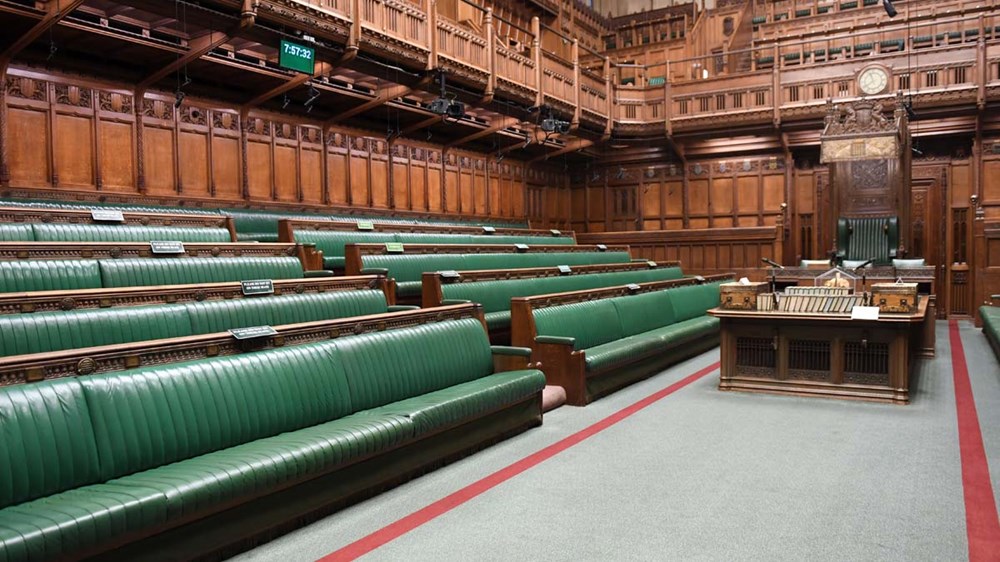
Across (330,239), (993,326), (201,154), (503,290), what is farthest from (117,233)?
(993,326)

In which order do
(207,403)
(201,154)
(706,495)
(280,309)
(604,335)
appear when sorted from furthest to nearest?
(201,154), (604,335), (280,309), (706,495), (207,403)

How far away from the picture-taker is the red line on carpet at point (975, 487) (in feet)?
8.39

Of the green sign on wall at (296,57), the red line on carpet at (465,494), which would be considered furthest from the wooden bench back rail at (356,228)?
the red line on carpet at (465,494)

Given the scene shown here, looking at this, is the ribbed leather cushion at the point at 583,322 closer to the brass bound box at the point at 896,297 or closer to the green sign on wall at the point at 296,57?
the brass bound box at the point at 896,297

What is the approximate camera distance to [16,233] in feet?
15.8

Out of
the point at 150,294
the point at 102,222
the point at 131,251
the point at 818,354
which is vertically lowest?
the point at 818,354

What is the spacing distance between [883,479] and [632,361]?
2.43 metres

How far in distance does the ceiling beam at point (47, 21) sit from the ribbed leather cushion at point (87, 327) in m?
4.23

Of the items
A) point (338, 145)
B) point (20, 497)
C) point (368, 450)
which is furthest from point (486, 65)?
point (20, 497)

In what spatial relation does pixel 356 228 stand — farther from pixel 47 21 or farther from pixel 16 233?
pixel 47 21

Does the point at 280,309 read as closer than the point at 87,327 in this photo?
No

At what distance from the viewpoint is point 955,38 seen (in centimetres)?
1399

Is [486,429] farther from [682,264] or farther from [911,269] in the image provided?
[682,264]

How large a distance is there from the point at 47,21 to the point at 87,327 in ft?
14.9
